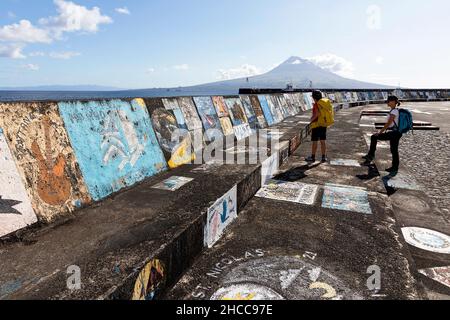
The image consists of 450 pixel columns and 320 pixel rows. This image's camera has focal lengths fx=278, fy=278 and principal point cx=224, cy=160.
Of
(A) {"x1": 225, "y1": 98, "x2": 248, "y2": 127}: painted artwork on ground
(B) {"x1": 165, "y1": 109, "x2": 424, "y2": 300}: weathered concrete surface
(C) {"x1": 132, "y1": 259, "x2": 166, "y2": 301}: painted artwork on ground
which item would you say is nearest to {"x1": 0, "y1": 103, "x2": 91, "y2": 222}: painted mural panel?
(C) {"x1": 132, "y1": 259, "x2": 166, "y2": 301}: painted artwork on ground

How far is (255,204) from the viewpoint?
5.07 meters

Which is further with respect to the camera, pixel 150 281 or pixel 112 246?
pixel 112 246

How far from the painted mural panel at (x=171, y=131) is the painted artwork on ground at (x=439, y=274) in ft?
14.9

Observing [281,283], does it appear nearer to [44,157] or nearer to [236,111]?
[44,157]

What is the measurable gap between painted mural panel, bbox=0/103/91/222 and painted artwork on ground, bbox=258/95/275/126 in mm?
9773

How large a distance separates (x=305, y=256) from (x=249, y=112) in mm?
8425

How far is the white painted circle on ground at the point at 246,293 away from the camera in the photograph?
2.72 metres

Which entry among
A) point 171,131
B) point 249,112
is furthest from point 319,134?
point 171,131

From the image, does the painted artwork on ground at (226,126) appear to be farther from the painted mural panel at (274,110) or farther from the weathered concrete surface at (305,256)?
the painted mural panel at (274,110)

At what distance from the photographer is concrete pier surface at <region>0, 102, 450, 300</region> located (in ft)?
8.42

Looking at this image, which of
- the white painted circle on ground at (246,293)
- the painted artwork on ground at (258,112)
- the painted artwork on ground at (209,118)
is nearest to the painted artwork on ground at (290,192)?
the white painted circle on ground at (246,293)

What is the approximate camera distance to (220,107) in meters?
9.23
